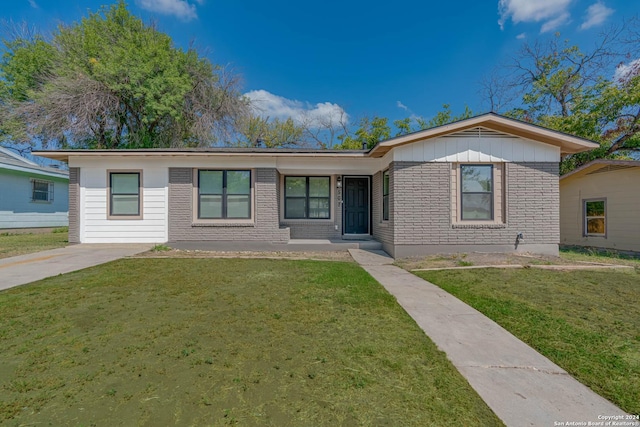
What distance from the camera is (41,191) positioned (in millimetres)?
16531

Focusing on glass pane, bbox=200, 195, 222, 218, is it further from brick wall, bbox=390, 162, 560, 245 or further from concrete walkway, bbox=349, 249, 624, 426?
concrete walkway, bbox=349, 249, 624, 426

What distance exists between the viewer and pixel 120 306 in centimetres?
402

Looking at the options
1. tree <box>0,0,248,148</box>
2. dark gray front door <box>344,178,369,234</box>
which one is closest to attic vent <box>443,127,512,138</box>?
dark gray front door <box>344,178,369,234</box>

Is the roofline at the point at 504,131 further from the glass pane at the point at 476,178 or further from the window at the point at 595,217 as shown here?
the window at the point at 595,217

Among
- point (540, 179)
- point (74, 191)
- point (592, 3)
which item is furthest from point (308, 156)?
point (592, 3)

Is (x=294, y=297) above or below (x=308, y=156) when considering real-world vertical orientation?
below

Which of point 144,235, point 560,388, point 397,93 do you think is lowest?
point 560,388

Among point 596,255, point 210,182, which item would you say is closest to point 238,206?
point 210,182

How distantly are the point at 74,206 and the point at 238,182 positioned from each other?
17.7 feet

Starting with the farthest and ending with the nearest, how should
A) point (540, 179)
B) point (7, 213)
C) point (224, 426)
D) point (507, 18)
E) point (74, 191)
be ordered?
1. point (507, 18)
2. point (7, 213)
3. point (74, 191)
4. point (540, 179)
5. point (224, 426)

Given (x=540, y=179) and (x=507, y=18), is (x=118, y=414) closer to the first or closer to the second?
(x=540, y=179)

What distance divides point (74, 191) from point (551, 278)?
13.3m

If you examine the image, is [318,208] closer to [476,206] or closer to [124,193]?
[476,206]

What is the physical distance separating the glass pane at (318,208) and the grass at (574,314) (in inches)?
209
